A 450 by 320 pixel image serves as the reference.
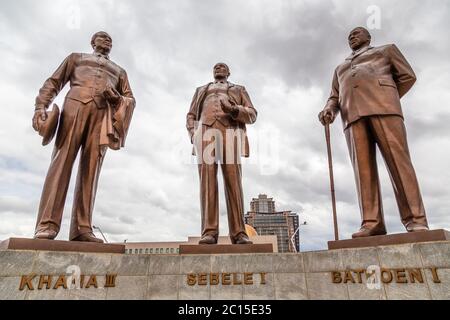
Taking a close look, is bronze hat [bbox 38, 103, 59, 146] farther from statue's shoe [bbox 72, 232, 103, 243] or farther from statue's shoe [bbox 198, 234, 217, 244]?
statue's shoe [bbox 198, 234, 217, 244]

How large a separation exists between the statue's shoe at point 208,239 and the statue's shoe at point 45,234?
2.38m

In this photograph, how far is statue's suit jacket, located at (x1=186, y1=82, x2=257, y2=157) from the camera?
6512 millimetres

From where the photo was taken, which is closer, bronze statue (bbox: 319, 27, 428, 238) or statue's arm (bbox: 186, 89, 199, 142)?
bronze statue (bbox: 319, 27, 428, 238)

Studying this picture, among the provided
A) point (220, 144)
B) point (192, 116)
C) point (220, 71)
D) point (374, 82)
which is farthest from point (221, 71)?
point (374, 82)

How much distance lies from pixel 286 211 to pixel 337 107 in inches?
1593

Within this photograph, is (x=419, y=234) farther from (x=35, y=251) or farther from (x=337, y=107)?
(x=35, y=251)

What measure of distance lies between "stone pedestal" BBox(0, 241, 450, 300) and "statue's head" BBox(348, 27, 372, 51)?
3920 mm

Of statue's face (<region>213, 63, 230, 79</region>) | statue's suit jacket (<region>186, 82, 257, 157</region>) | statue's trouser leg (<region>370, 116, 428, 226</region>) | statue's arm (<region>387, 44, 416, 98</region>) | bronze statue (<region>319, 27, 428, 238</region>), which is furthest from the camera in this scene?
statue's face (<region>213, 63, 230, 79</region>)

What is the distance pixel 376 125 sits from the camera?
18.5 feet

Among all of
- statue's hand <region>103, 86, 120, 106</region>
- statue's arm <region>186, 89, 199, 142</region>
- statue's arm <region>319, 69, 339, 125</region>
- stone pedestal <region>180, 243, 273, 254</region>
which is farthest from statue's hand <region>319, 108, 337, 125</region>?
statue's hand <region>103, 86, 120, 106</region>

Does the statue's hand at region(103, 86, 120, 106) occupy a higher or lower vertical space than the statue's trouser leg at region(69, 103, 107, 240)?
higher

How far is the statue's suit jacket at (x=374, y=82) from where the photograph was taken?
5.68 meters
